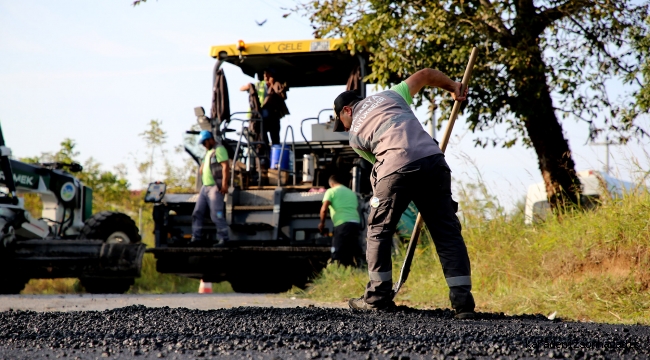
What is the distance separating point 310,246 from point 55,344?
621cm

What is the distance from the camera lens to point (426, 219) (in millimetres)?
5262

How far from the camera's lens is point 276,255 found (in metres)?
9.82

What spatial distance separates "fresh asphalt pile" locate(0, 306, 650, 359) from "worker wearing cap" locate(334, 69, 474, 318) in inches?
10.1

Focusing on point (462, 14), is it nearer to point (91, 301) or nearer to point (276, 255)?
point (276, 255)

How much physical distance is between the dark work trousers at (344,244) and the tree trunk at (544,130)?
2.44 m

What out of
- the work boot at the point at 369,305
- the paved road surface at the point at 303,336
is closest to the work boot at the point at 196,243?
the paved road surface at the point at 303,336

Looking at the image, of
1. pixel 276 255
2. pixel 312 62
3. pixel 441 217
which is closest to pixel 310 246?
pixel 276 255

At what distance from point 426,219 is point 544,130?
4.86 metres

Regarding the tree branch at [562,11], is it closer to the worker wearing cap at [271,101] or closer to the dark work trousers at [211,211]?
the worker wearing cap at [271,101]

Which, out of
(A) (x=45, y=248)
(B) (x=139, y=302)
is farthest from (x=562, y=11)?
(A) (x=45, y=248)

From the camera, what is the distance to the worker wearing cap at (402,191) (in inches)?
202

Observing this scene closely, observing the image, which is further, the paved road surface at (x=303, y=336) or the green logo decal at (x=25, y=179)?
the green logo decal at (x=25, y=179)

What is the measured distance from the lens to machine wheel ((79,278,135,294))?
33.3ft

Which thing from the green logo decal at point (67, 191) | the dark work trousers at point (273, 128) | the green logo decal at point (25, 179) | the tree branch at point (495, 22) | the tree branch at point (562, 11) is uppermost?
the tree branch at point (562, 11)
